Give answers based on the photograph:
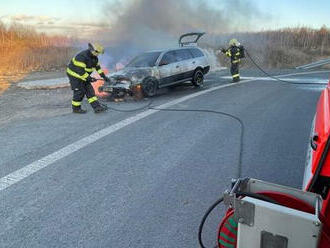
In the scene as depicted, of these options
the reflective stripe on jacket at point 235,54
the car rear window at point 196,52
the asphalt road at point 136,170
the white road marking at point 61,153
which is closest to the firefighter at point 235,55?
the reflective stripe on jacket at point 235,54

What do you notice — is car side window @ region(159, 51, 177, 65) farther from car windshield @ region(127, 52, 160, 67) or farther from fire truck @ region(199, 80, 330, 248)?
fire truck @ region(199, 80, 330, 248)

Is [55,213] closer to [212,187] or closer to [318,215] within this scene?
[212,187]

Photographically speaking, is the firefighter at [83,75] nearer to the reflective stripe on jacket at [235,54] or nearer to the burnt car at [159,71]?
the burnt car at [159,71]

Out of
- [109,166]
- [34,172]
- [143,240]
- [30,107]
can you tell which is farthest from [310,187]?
[30,107]

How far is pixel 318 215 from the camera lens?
71.7 inches

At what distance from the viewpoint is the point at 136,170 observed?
461 cm

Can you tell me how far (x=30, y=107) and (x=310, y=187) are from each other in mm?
8802

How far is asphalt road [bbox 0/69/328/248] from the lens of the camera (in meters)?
3.18

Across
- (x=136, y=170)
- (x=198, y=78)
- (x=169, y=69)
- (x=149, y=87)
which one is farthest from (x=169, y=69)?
(x=136, y=170)

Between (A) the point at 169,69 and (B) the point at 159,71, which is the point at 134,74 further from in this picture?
(A) the point at 169,69

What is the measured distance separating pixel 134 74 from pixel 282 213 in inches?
353

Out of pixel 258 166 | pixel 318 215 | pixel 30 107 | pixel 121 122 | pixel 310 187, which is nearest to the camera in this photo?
pixel 318 215

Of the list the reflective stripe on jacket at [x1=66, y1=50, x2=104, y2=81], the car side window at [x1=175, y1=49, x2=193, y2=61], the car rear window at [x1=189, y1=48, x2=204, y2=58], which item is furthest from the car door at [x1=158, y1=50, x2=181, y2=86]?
the reflective stripe on jacket at [x1=66, y1=50, x2=104, y2=81]

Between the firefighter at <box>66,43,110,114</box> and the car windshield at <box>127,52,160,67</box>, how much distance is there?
2731mm
